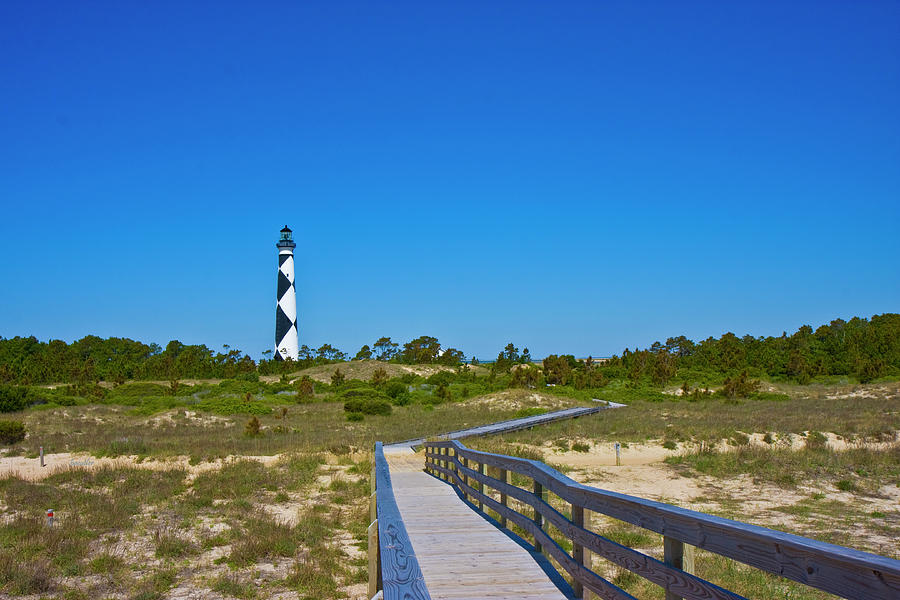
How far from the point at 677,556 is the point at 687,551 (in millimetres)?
147

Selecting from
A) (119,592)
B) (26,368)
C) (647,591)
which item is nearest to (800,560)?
(647,591)

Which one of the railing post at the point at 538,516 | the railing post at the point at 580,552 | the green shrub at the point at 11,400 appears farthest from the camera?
the green shrub at the point at 11,400

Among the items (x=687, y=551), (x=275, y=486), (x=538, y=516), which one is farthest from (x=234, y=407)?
(x=687, y=551)

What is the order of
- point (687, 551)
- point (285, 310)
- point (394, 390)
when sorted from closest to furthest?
point (687, 551) < point (394, 390) < point (285, 310)

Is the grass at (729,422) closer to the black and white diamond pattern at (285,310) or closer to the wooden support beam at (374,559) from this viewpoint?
the wooden support beam at (374,559)

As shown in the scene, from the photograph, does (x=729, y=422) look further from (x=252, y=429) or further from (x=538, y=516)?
(x=538, y=516)

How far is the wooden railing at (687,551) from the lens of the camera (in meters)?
2.47

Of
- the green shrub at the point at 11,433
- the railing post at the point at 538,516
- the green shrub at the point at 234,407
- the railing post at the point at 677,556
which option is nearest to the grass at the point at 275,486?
the green shrub at the point at 234,407

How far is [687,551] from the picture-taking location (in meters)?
3.82

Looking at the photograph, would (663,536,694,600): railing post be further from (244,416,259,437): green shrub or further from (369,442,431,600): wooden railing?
Result: (244,416,259,437): green shrub

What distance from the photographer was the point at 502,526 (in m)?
7.94

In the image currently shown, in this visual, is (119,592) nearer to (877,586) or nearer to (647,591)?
(647,591)

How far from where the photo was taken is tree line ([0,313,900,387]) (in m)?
A: 57.0

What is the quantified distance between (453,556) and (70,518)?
896 cm
